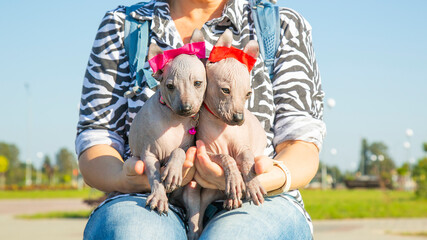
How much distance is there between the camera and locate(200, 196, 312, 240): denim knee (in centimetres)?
204

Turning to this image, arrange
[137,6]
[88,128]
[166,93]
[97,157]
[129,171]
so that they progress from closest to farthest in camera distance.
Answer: [166,93]
[129,171]
[97,157]
[88,128]
[137,6]

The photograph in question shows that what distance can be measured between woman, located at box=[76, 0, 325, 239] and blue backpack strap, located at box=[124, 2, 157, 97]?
38mm

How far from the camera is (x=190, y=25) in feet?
9.52

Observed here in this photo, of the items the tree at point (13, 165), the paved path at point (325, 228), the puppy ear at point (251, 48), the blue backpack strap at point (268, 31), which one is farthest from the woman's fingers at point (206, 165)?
the tree at point (13, 165)

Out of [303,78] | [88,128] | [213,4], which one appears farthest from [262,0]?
[88,128]

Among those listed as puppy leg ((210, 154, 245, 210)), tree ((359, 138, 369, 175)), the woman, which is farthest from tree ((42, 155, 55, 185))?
puppy leg ((210, 154, 245, 210))

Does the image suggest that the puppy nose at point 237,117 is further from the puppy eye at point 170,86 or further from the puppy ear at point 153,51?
the puppy ear at point 153,51

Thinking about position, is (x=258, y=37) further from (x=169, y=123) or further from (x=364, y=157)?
(x=364, y=157)

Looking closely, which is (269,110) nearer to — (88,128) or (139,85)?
(139,85)

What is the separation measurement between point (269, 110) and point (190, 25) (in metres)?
0.69

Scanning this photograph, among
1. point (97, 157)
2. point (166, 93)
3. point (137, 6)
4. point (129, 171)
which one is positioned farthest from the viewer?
point (137, 6)

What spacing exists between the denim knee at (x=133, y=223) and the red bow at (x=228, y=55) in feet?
2.22

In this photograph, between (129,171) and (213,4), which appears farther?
(213,4)

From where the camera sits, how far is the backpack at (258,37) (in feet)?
8.90
